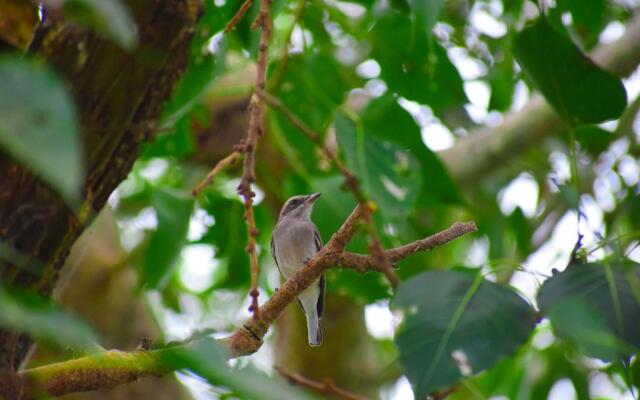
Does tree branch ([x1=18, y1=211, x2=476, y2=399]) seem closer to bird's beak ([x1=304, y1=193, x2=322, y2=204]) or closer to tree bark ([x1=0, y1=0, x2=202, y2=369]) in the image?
tree bark ([x1=0, y1=0, x2=202, y2=369])

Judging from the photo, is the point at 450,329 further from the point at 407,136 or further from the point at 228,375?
the point at 407,136

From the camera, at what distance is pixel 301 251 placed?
173 inches

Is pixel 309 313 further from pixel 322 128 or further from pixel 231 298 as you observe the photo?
pixel 231 298

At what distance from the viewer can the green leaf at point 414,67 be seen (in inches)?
140

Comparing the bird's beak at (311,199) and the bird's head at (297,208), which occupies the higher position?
the bird's head at (297,208)

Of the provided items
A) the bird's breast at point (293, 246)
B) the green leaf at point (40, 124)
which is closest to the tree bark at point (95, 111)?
the green leaf at point (40, 124)

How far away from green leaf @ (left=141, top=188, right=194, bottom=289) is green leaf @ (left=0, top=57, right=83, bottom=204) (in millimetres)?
2363

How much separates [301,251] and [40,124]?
140 inches

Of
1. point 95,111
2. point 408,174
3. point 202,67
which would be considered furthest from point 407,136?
point 95,111

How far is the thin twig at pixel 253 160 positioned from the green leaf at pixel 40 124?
0.92 metres

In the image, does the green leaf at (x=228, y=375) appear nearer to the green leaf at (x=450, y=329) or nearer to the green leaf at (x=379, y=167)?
the green leaf at (x=450, y=329)

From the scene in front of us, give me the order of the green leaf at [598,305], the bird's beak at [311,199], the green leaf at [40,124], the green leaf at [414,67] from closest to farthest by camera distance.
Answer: the green leaf at [40,124], the green leaf at [598,305], the green leaf at [414,67], the bird's beak at [311,199]

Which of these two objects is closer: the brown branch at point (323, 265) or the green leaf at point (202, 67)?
the brown branch at point (323, 265)

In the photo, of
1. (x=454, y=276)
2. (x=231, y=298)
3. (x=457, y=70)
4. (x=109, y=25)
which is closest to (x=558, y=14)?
(x=457, y=70)
